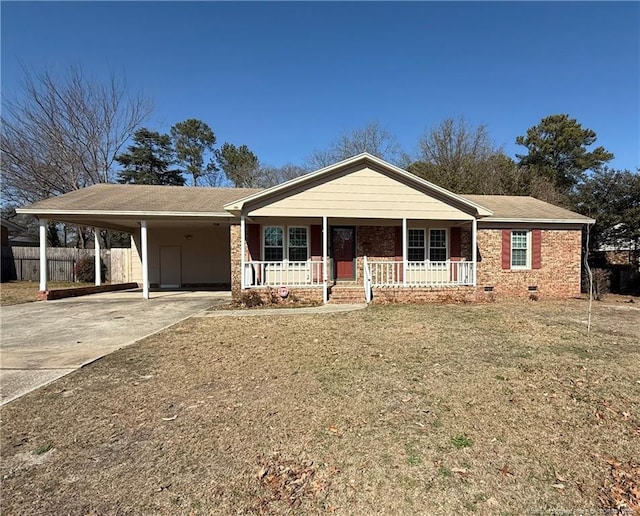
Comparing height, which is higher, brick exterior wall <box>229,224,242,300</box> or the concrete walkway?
brick exterior wall <box>229,224,242,300</box>

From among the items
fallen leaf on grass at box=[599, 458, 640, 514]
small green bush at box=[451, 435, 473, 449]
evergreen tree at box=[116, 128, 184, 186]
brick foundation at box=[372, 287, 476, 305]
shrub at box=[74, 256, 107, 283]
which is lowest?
fallen leaf on grass at box=[599, 458, 640, 514]

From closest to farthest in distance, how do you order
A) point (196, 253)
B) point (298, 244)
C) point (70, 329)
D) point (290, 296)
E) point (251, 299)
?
1. point (70, 329)
2. point (251, 299)
3. point (290, 296)
4. point (298, 244)
5. point (196, 253)

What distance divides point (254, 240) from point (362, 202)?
12.8ft

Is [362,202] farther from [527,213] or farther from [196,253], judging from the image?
[196,253]

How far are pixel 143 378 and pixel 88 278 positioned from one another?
17540 millimetres

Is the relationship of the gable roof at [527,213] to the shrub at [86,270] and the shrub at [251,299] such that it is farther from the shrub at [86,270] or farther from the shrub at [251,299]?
the shrub at [86,270]

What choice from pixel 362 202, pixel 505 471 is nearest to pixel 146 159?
pixel 362 202

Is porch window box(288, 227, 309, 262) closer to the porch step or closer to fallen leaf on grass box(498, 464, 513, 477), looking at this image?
the porch step

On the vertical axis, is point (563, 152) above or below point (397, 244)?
above

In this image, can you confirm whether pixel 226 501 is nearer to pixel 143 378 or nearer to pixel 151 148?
pixel 143 378

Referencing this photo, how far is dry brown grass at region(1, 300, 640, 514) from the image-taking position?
7.93ft

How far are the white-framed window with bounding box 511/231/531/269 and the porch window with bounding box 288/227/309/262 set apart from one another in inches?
296

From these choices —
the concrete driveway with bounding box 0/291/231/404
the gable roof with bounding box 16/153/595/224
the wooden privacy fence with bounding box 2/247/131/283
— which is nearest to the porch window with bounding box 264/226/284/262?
the gable roof with bounding box 16/153/595/224

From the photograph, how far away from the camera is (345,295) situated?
1147 cm
